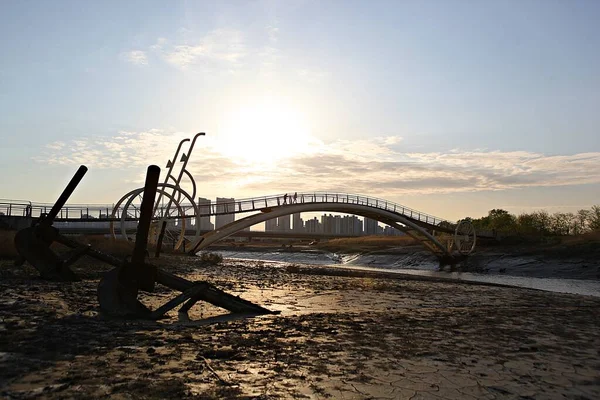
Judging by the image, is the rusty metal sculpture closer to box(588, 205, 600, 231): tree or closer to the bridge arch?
the bridge arch

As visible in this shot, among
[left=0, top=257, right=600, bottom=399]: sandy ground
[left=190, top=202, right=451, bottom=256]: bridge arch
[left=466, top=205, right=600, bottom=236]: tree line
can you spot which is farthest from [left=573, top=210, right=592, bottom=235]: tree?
[left=0, top=257, right=600, bottom=399]: sandy ground

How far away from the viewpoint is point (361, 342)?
7.30 meters

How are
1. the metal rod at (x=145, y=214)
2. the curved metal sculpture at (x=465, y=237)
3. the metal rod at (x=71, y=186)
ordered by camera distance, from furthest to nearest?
the curved metal sculpture at (x=465, y=237)
the metal rod at (x=71, y=186)
the metal rod at (x=145, y=214)

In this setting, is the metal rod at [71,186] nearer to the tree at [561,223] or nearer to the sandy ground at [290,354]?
the sandy ground at [290,354]

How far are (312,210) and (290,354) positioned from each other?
41963 mm

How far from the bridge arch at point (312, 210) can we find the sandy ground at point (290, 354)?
29389 millimetres

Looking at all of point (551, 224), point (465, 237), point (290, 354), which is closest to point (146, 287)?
point (290, 354)

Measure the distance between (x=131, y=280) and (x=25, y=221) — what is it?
30.5 meters

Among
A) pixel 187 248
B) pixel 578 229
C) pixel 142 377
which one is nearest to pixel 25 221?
pixel 187 248

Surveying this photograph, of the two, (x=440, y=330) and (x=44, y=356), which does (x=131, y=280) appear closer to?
(x=44, y=356)

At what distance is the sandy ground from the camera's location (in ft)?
15.6

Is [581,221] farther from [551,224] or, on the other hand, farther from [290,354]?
[290,354]

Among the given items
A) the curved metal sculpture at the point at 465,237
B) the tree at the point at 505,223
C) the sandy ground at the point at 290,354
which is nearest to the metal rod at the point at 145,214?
the sandy ground at the point at 290,354

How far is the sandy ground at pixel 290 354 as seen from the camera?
476cm
